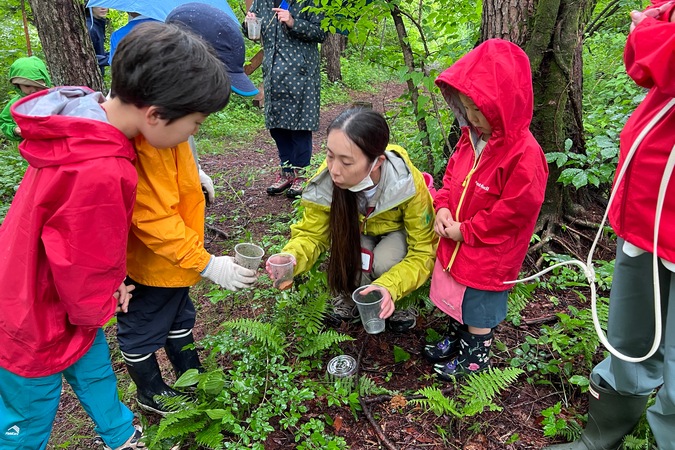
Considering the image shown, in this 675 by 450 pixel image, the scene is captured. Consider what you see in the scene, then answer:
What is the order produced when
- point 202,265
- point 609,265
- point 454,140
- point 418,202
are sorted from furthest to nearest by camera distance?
point 454,140 < point 609,265 < point 418,202 < point 202,265

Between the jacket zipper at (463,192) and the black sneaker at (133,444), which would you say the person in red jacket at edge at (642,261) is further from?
the black sneaker at (133,444)

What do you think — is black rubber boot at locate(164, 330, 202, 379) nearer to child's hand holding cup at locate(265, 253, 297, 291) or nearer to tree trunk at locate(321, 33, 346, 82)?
child's hand holding cup at locate(265, 253, 297, 291)

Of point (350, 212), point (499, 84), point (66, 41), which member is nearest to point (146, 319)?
point (350, 212)

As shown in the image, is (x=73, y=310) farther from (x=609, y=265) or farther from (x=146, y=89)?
(x=609, y=265)

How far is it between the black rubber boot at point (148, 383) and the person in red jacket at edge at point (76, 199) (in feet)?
1.51

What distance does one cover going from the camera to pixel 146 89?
1.73 metres

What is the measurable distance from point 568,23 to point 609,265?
69.9 inches

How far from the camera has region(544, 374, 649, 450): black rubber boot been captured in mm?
2094

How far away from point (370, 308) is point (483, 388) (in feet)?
2.39

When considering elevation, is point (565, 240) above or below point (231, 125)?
above

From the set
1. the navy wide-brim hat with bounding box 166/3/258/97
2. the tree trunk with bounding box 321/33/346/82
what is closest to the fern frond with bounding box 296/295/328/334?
the navy wide-brim hat with bounding box 166/3/258/97

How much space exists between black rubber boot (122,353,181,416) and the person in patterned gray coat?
2.90m

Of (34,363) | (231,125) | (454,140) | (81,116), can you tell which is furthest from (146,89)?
(231,125)

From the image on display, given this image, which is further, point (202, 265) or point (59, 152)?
point (202, 265)
